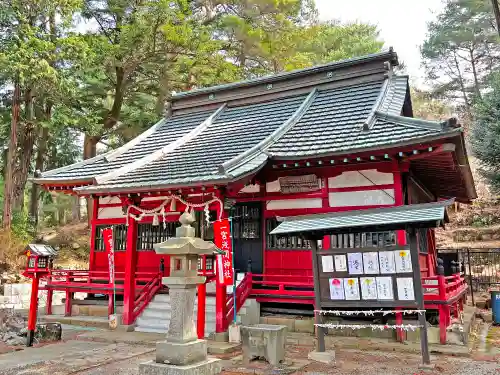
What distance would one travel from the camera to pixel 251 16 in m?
24.6

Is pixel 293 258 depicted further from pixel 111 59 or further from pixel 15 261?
pixel 111 59

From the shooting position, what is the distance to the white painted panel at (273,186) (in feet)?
36.9

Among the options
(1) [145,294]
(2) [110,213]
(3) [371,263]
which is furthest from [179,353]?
(2) [110,213]

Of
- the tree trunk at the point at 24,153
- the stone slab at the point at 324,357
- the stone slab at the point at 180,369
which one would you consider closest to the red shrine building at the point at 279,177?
the stone slab at the point at 324,357

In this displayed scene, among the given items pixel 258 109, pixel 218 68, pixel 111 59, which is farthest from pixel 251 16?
pixel 258 109

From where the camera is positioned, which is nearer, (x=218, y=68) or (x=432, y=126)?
(x=432, y=126)

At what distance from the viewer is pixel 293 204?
1098 cm

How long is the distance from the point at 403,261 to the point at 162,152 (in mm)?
8589

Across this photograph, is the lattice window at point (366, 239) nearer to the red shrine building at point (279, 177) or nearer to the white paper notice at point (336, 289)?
the red shrine building at point (279, 177)

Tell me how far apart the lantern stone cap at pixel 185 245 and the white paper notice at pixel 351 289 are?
2.59m

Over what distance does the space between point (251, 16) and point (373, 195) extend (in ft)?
59.6

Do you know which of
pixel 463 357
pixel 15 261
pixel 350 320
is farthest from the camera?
pixel 15 261

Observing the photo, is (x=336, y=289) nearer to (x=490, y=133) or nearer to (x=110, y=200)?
(x=110, y=200)

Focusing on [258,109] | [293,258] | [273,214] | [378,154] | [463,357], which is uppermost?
[258,109]
